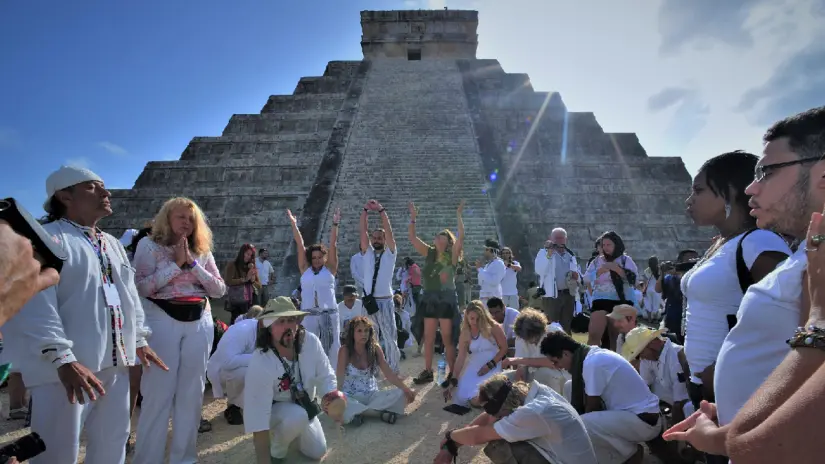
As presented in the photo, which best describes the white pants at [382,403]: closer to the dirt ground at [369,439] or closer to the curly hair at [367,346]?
the dirt ground at [369,439]

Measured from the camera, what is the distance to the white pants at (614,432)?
10.9 ft

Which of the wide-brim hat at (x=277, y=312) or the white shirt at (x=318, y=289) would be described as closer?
the wide-brim hat at (x=277, y=312)

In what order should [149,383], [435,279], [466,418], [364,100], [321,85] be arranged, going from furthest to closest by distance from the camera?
1. [321,85]
2. [364,100]
3. [435,279]
4. [466,418]
5. [149,383]

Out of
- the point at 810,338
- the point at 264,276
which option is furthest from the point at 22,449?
the point at 264,276

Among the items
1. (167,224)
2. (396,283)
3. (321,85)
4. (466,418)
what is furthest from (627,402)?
(321,85)

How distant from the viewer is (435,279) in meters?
5.96

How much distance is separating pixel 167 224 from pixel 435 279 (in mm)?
3343

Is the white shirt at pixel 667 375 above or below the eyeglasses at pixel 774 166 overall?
below

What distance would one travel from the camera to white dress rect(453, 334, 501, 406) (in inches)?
197

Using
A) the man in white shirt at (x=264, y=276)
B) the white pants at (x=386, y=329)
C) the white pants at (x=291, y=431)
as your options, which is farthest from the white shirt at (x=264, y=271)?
the white pants at (x=291, y=431)

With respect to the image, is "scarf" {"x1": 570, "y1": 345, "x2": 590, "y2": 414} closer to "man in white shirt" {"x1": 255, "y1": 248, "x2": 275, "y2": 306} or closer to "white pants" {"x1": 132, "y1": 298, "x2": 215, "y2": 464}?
"white pants" {"x1": 132, "y1": 298, "x2": 215, "y2": 464}

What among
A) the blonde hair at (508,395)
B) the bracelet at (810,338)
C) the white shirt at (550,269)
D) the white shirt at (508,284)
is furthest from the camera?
the white shirt at (508,284)

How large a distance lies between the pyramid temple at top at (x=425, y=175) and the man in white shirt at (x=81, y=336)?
7.79 meters

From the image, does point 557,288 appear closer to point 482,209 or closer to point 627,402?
point 627,402
